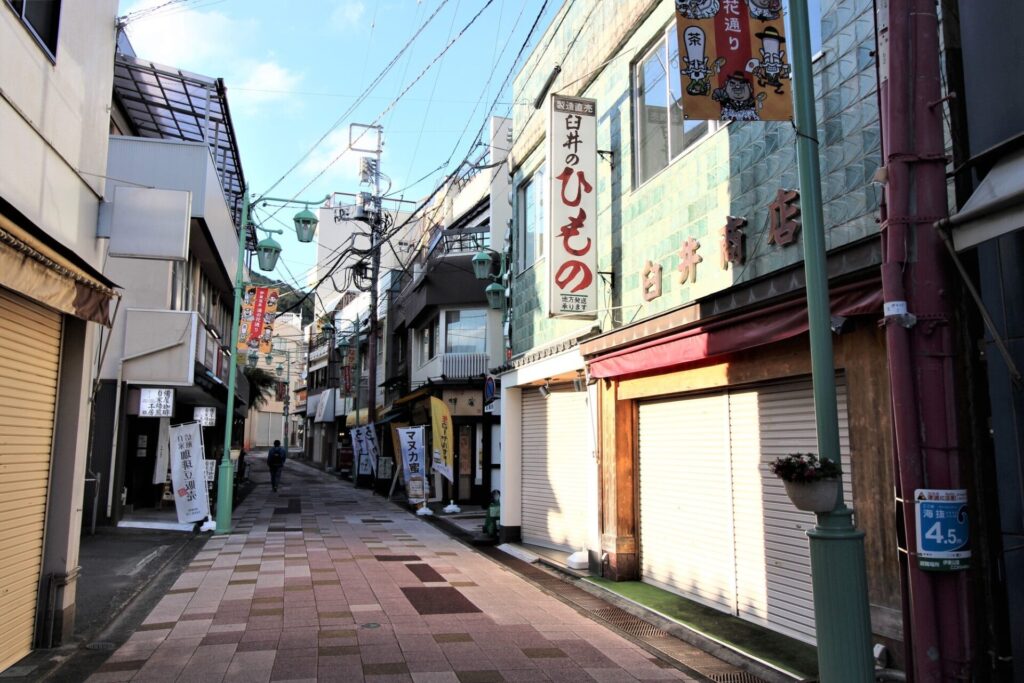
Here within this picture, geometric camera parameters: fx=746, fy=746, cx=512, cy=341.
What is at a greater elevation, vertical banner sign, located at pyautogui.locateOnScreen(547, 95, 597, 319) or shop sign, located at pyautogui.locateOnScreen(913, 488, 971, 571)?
vertical banner sign, located at pyautogui.locateOnScreen(547, 95, 597, 319)

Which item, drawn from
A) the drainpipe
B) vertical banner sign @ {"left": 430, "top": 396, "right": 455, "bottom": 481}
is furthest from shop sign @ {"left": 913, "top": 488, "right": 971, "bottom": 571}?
vertical banner sign @ {"left": 430, "top": 396, "right": 455, "bottom": 481}

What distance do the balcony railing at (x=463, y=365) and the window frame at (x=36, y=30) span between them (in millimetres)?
19122

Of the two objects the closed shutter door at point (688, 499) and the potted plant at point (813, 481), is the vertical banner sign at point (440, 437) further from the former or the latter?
the potted plant at point (813, 481)

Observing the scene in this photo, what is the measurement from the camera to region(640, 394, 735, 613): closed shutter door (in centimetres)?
859

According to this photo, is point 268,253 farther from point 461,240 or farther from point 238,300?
point 461,240

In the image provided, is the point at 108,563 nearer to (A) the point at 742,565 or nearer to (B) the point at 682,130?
(A) the point at 742,565

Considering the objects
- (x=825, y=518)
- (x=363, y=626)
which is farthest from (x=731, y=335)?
(x=363, y=626)

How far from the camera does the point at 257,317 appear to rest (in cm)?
2502

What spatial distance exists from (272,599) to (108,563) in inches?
168

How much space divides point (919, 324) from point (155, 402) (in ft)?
52.4

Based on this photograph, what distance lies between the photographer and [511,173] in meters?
16.2

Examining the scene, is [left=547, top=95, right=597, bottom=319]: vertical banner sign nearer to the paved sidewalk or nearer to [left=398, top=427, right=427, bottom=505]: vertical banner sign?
the paved sidewalk

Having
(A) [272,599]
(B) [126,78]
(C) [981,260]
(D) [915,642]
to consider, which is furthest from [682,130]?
(B) [126,78]

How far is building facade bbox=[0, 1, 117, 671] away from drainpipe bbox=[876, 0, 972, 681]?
595cm
